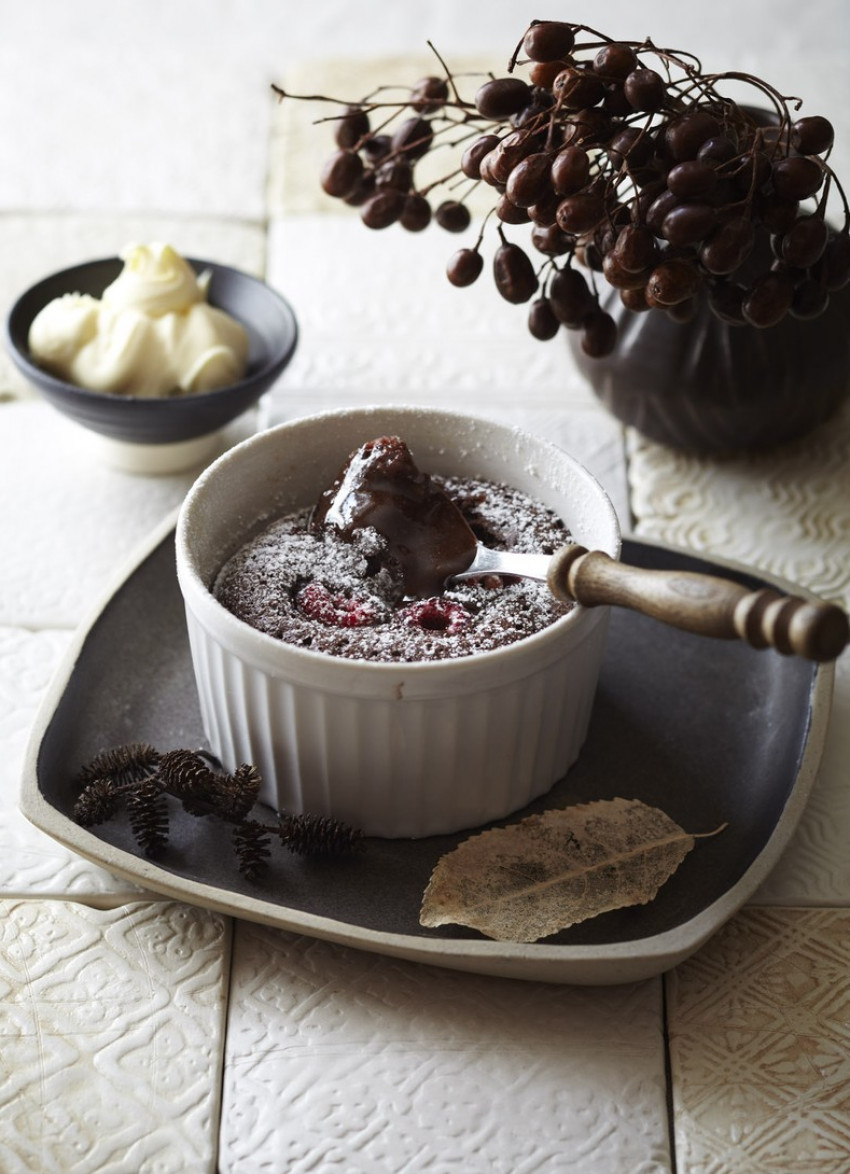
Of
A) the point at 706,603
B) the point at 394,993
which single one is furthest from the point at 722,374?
A: the point at 394,993

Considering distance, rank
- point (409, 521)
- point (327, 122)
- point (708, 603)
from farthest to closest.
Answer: point (327, 122), point (409, 521), point (708, 603)

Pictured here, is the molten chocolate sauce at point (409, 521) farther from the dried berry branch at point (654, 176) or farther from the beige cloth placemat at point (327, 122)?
the beige cloth placemat at point (327, 122)

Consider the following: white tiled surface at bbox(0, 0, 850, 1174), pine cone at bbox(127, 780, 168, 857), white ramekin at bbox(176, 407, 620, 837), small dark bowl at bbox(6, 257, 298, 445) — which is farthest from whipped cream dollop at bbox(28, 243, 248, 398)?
pine cone at bbox(127, 780, 168, 857)

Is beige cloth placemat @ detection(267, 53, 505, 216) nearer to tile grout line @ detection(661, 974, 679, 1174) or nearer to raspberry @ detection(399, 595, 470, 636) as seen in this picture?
raspberry @ detection(399, 595, 470, 636)

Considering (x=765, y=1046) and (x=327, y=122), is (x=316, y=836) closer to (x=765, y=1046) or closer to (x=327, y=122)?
(x=765, y=1046)

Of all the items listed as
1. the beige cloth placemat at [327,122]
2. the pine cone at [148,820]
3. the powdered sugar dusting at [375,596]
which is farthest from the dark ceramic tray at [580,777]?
the beige cloth placemat at [327,122]
